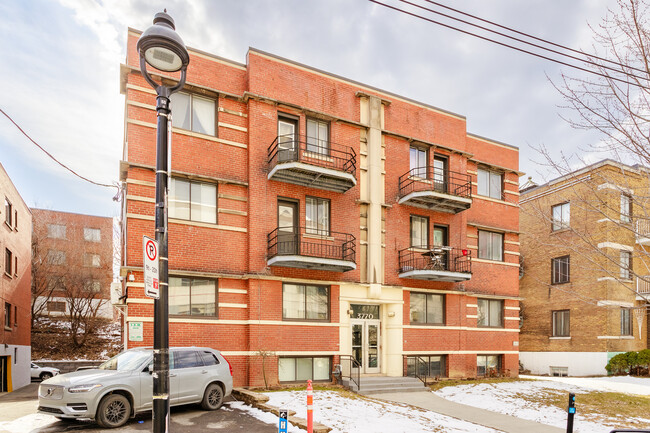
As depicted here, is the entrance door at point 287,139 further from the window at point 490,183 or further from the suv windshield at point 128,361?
the window at point 490,183

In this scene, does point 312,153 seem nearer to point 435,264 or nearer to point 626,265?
point 435,264

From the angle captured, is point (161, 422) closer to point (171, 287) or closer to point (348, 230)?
point (171, 287)

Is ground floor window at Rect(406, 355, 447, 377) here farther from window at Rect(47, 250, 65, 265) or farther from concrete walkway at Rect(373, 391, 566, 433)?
window at Rect(47, 250, 65, 265)

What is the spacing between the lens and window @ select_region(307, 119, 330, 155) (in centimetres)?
1762

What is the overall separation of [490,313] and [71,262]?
39344 mm

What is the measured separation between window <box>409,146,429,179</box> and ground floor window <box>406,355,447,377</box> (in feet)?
24.8

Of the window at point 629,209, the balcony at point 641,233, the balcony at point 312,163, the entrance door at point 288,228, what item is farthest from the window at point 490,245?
the entrance door at point 288,228

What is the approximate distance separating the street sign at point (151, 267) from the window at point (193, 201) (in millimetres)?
9796

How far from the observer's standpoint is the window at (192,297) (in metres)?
14.7

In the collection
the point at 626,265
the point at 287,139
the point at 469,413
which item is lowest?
the point at 469,413

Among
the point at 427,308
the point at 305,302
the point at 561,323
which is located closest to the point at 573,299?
the point at 561,323

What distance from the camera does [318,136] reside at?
1789cm

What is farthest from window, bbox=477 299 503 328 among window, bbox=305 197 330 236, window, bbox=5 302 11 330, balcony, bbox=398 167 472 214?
window, bbox=5 302 11 330

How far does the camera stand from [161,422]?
5305 mm
